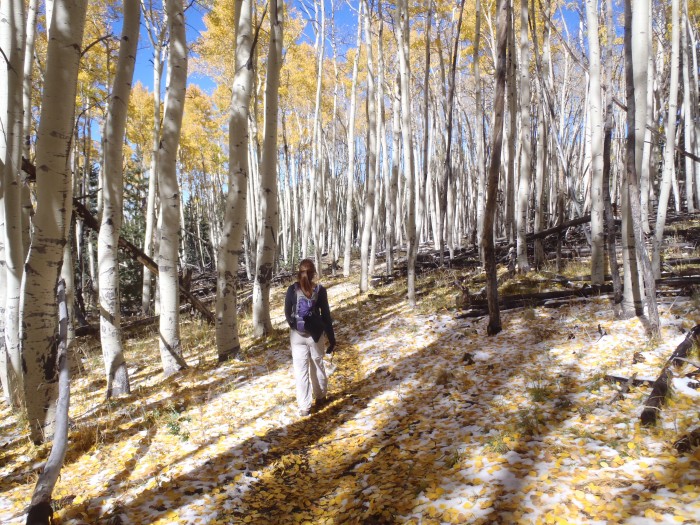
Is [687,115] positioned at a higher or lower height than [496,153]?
higher

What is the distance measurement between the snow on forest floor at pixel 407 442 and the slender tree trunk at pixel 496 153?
0.51 m

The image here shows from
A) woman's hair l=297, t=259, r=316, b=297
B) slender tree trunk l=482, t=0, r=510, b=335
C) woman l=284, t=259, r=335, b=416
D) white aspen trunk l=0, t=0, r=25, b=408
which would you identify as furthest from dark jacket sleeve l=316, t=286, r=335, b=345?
white aspen trunk l=0, t=0, r=25, b=408

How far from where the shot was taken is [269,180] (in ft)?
22.4

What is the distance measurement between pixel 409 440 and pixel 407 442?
0.13 feet

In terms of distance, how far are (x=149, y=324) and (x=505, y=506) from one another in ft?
31.5

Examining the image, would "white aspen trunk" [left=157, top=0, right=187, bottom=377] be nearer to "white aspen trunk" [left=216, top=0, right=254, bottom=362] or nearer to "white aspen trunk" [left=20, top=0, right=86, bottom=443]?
"white aspen trunk" [left=216, top=0, right=254, bottom=362]

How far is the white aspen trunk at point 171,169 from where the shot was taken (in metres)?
5.41

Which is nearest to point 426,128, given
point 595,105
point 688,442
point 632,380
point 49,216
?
point 595,105

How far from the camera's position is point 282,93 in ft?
52.5

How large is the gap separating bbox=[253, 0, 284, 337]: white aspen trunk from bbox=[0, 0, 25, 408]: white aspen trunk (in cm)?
313

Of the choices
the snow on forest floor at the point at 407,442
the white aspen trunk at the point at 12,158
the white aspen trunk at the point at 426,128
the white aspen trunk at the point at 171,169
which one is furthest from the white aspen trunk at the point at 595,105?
the white aspen trunk at the point at 12,158

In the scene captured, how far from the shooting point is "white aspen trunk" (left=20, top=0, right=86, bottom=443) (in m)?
3.22

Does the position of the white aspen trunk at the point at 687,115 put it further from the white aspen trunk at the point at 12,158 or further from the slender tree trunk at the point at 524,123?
the white aspen trunk at the point at 12,158

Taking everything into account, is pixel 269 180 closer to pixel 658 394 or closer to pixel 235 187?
pixel 235 187
